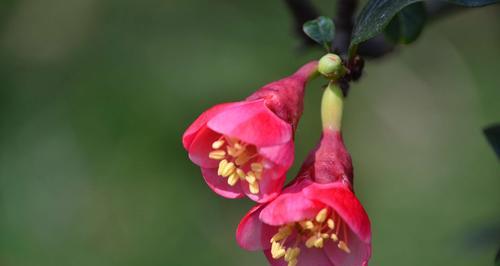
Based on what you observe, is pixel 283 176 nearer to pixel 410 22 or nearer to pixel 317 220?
pixel 317 220

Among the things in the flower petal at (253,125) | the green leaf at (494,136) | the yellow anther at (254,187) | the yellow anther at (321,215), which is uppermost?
the flower petal at (253,125)

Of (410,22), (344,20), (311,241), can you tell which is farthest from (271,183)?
(344,20)

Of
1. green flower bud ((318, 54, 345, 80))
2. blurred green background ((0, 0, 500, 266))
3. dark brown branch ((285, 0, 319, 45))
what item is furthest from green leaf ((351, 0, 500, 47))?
blurred green background ((0, 0, 500, 266))

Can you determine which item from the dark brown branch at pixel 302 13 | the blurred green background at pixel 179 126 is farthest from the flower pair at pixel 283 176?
the blurred green background at pixel 179 126

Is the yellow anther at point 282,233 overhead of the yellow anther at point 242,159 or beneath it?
beneath

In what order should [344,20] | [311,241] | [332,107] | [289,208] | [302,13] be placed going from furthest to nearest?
[302,13] → [344,20] → [332,107] → [311,241] → [289,208]

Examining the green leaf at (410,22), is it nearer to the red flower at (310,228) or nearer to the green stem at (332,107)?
the green stem at (332,107)

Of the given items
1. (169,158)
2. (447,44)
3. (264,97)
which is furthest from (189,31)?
(264,97)
